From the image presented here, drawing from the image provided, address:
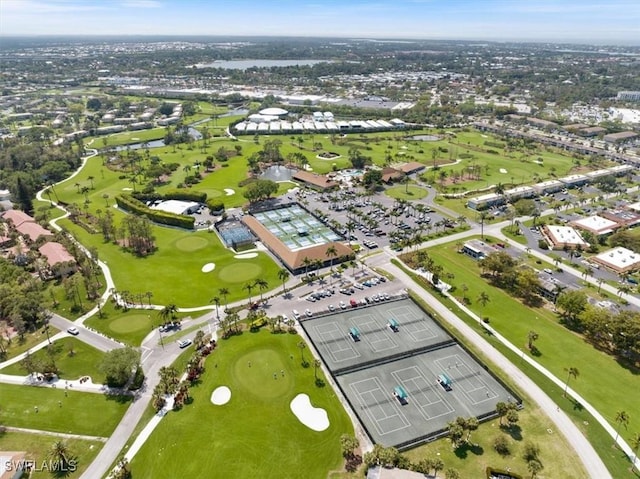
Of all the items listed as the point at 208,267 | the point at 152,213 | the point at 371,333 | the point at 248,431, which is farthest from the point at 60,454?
the point at 152,213

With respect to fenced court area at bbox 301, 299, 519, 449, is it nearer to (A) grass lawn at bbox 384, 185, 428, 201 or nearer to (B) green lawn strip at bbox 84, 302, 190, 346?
(B) green lawn strip at bbox 84, 302, 190, 346

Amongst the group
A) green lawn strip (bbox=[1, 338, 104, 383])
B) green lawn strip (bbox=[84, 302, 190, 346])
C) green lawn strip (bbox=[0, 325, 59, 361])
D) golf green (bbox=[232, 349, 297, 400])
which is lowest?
green lawn strip (bbox=[0, 325, 59, 361])

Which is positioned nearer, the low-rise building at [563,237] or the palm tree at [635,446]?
the palm tree at [635,446]

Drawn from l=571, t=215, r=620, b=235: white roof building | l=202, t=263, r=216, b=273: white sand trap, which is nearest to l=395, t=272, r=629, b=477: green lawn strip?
l=202, t=263, r=216, b=273: white sand trap

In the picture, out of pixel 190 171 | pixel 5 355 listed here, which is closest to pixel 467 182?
pixel 190 171

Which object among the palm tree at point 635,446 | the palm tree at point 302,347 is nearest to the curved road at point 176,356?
the palm tree at point 635,446

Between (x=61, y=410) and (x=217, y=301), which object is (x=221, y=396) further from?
→ (x=61, y=410)

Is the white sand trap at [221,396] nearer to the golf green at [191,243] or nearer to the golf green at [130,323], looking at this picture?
the golf green at [130,323]
